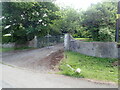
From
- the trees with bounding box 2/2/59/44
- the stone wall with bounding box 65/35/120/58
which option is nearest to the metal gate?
the trees with bounding box 2/2/59/44

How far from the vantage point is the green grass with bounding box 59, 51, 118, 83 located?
4566 millimetres

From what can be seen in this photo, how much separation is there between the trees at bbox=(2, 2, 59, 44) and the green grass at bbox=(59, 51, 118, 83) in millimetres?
7920

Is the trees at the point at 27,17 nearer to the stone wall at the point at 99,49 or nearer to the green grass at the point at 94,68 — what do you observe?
the stone wall at the point at 99,49

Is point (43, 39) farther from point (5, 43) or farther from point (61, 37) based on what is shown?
point (5, 43)

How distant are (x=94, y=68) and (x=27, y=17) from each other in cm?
1094

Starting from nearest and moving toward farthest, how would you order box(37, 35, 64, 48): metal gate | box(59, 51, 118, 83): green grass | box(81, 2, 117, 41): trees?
box(59, 51, 118, 83): green grass, box(81, 2, 117, 41): trees, box(37, 35, 64, 48): metal gate

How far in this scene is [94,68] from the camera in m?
5.67

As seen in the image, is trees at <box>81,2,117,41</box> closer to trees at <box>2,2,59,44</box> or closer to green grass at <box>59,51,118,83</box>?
green grass at <box>59,51,118,83</box>

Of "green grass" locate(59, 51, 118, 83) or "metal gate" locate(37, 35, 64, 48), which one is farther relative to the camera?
"metal gate" locate(37, 35, 64, 48)

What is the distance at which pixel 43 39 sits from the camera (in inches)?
539

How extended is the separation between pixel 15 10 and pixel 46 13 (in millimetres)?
3680

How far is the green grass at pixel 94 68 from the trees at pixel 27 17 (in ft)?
26.0

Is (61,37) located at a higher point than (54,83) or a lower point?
higher

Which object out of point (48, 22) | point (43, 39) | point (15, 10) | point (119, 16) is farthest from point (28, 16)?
point (119, 16)
